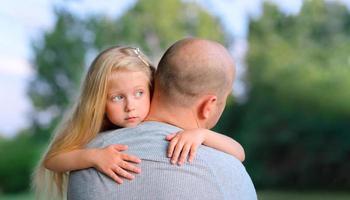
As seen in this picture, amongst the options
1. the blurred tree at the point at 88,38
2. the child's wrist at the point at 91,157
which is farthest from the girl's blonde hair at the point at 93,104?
the blurred tree at the point at 88,38

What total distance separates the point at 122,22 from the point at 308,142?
11.3ft

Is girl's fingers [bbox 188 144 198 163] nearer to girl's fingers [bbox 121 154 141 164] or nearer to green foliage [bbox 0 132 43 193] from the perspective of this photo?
girl's fingers [bbox 121 154 141 164]

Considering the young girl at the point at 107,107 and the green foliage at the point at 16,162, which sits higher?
the young girl at the point at 107,107

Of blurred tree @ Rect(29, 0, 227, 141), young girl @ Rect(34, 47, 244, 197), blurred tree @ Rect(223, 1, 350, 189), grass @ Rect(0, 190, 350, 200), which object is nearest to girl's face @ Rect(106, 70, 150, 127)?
young girl @ Rect(34, 47, 244, 197)

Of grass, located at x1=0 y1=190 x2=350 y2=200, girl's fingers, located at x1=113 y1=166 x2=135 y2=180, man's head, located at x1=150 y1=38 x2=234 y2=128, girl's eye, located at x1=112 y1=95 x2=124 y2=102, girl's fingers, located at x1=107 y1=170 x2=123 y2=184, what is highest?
man's head, located at x1=150 y1=38 x2=234 y2=128

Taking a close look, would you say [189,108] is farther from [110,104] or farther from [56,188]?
[56,188]

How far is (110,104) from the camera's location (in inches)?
67.3

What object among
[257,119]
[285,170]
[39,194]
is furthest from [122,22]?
[39,194]

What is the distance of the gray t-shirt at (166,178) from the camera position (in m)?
Answer: 1.45

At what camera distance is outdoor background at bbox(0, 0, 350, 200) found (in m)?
11.4

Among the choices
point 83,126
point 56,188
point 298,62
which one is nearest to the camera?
point 83,126

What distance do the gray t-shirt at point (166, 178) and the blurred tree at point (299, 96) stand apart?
391 inches

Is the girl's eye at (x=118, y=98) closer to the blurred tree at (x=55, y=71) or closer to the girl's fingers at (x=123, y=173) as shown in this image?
the girl's fingers at (x=123, y=173)

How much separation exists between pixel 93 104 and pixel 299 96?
10.1 metres
